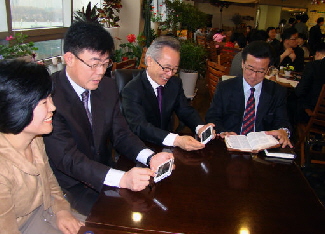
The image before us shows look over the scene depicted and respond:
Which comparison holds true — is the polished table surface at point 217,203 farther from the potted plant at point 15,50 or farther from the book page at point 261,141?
the potted plant at point 15,50

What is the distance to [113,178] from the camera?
134cm

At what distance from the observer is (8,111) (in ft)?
3.51

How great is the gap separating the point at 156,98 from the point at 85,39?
80cm

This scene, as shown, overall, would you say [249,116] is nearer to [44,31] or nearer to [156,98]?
[156,98]

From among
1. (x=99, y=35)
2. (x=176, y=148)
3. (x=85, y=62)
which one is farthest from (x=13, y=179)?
(x=176, y=148)

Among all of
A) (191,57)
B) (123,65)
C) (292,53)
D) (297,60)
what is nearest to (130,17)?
(191,57)

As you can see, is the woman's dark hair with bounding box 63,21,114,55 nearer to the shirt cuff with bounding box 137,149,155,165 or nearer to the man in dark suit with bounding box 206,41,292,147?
the shirt cuff with bounding box 137,149,155,165

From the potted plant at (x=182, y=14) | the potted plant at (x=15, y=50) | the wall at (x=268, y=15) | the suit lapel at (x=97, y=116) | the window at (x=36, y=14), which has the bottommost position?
the suit lapel at (x=97, y=116)

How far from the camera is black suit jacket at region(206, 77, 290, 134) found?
7.20 ft

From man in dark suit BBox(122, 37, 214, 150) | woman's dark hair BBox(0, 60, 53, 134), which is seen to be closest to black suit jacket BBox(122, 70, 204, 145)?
man in dark suit BBox(122, 37, 214, 150)

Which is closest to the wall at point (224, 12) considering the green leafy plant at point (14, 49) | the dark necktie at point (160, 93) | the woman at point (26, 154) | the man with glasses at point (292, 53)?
the man with glasses at point (292, 53)

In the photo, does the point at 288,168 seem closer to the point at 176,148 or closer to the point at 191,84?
the point at 176,148

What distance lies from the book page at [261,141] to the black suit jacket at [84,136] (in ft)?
2.20

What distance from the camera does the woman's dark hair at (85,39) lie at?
56.7 inches
